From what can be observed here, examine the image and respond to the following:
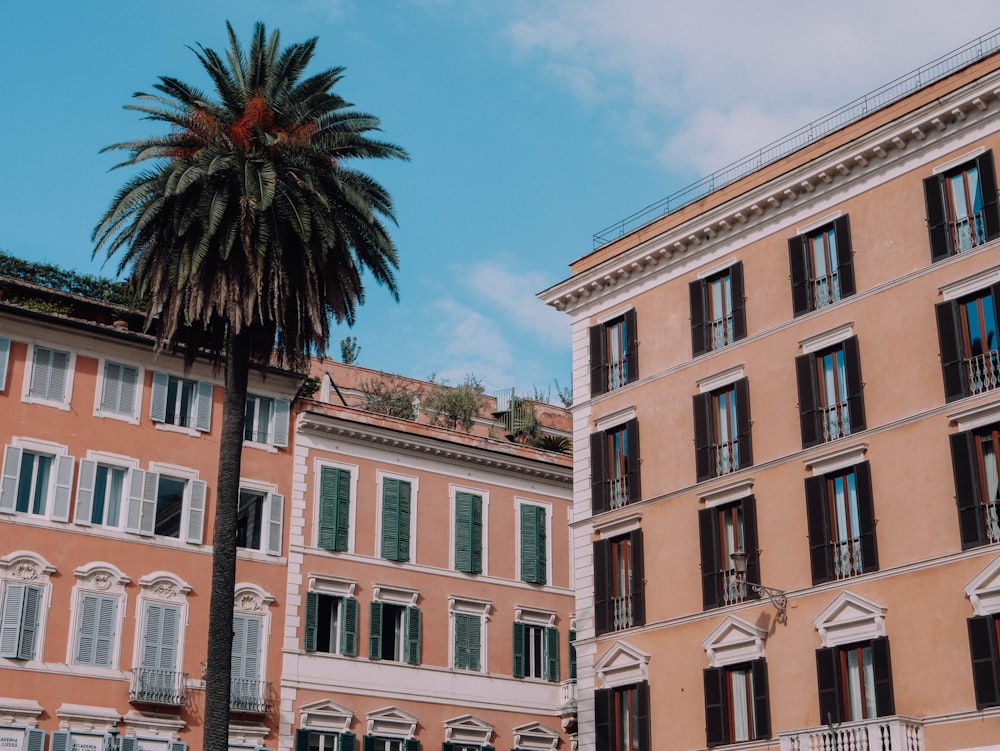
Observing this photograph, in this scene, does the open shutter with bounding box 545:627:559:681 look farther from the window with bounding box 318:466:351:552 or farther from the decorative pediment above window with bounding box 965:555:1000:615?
the decorative pediment above window with bounding box 965:555:1000:615

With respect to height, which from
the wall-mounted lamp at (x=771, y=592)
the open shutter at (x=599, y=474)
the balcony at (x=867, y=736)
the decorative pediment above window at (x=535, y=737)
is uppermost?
the open shutter at (x=599, y=474)

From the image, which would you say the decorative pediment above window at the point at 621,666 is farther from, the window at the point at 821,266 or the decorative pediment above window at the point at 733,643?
the window at the point at 821,266

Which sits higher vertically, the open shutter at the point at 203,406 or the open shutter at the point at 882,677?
the open shutter at the point at 203,406

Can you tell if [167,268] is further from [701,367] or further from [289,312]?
[701,367]

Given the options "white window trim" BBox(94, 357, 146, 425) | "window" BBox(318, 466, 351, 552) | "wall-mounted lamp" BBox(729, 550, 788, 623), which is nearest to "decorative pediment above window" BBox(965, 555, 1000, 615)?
"wall-mounted lamp" BBox(729, 550, 788, 623)

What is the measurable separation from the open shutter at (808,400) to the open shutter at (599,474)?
7007 mm

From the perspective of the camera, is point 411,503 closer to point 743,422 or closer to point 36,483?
point 36,483

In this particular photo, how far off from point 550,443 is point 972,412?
30027mm

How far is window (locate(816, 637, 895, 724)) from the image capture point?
32.7m

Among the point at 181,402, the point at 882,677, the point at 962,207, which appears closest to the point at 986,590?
the point at 882,677

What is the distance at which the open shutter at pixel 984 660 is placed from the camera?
30.6 metres

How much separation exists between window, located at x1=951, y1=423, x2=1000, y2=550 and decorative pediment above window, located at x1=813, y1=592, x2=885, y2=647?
107 inches

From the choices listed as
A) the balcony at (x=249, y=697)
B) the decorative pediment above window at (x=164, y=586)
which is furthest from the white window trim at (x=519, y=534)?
the decorative pediment above window at (x=164, y=586)

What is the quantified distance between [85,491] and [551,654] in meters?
18.1
